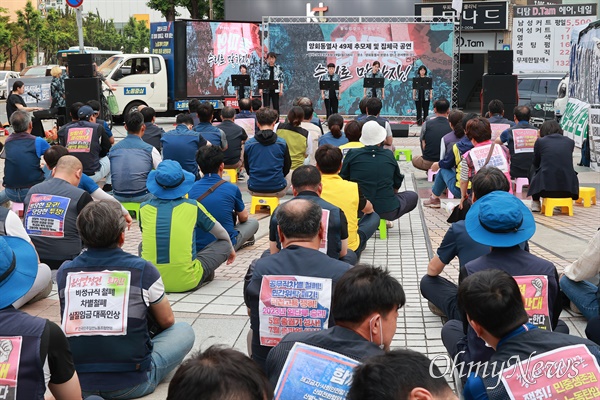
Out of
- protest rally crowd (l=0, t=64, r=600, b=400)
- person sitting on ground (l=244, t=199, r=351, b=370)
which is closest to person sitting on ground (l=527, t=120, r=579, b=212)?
protest rally crowd (l=0, t=64, r=600, b=400)

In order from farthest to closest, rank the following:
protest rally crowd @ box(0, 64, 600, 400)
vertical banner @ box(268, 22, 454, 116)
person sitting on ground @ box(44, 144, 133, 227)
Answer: vertical banner @ box(268, 22, 454, 116) → person sitting on ground @ box(44, 144, 133, 227) → protest rally crowd @ box(0, 64, 600, 400)

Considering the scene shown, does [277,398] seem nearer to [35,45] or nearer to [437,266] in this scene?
[437,266]

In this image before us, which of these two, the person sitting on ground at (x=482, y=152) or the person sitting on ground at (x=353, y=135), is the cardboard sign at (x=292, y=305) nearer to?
the person sitting on ground at (x=353, y=135)

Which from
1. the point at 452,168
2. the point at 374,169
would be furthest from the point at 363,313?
the point at 452,168

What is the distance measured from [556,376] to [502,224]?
143 cm

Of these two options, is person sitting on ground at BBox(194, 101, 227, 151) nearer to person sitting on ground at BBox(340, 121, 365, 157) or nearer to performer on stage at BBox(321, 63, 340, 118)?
person sitting on ground at BBox(340, 121, 365, 157)

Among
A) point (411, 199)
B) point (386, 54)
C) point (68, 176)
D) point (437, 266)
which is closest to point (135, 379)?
point (437, 266)

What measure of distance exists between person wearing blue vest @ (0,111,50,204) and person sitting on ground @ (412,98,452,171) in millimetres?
5584

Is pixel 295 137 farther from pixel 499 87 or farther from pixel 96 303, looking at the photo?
pixel 96 303

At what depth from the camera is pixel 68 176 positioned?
668 cm

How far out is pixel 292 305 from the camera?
387 cm

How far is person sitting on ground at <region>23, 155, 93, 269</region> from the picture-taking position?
6.49m

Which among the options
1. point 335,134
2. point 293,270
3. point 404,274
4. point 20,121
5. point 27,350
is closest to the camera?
point 27,350

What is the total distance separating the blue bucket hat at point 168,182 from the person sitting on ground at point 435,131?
632cm
